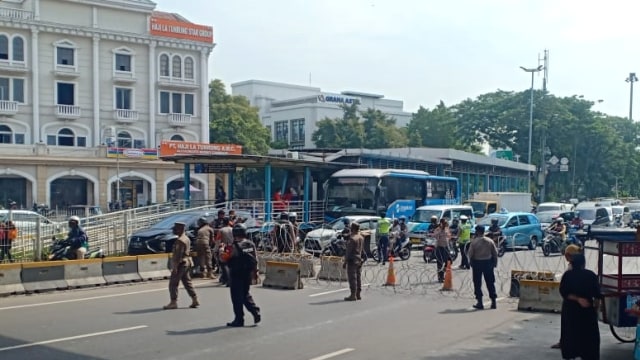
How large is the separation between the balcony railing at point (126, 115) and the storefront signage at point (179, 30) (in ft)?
22.2

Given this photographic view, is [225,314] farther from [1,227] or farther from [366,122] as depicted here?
[366,122]

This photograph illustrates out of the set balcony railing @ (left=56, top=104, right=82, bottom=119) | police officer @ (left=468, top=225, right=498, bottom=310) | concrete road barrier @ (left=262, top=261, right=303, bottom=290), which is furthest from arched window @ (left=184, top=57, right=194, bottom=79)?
police officer @ (left=468, top=225, right=498, bottom=310)

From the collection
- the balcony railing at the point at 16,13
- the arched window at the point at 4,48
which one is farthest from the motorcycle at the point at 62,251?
the balcony railing at the point at 16,13

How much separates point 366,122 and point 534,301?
202 ft

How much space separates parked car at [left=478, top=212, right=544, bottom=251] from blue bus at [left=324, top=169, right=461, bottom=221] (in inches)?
170

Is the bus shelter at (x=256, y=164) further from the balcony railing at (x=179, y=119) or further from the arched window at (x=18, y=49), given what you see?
the balcony railing at (x=179, y=119)

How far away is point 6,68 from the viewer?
52.5 metres

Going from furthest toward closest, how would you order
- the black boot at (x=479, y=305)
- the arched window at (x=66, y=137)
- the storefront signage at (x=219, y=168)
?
the arched window at (x=66, y=137) < the storefront signage at (x=219, y=168) < the black boot at (x=479, y=305)

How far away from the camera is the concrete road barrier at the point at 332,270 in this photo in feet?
59.0

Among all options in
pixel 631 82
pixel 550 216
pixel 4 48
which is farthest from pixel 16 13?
pixel 631 82

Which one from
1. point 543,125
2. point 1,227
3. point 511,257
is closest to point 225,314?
point 1,227

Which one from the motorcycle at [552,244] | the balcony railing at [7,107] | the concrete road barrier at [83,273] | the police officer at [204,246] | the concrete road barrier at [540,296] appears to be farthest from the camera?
the balcony railing at [7,107]

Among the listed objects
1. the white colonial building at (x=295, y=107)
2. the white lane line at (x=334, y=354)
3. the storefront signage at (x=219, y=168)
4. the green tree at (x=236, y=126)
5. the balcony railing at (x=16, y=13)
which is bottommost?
the white lane line at (x=334, y=354)

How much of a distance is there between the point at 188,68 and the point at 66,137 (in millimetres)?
11879
